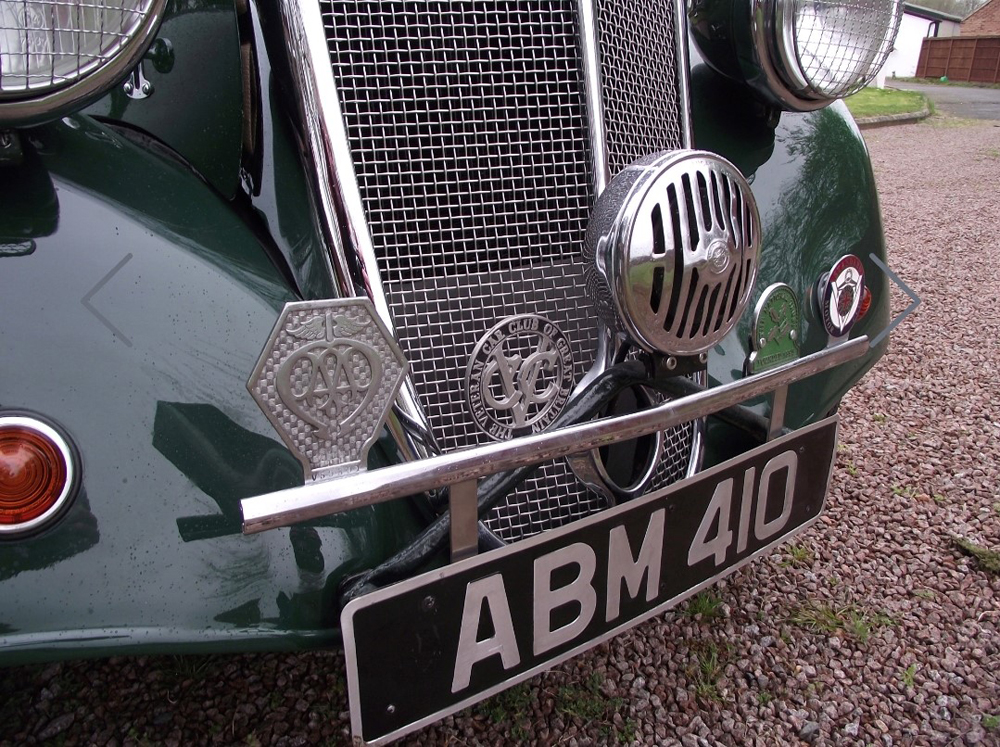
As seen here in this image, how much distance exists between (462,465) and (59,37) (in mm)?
670

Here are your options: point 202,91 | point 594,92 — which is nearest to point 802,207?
point 594,92

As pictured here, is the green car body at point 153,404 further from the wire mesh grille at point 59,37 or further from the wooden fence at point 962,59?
the wooden fence at point 962,59

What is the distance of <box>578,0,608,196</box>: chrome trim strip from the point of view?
128cm

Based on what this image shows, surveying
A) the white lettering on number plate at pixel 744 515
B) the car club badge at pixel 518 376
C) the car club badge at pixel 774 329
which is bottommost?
the white lettering on number plate at pixel 744 515

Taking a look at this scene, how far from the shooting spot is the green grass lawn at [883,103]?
14.2m

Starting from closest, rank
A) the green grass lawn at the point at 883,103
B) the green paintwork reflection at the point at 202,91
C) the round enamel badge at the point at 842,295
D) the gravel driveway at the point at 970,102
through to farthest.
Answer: the green paintwork reflection at the point at 202,91 → the round enamel badge at the point at 842,295 → the green grass lawn at the point at 883,103 → the gravel driveway at the point at 970,102

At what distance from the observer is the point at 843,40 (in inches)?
57.2

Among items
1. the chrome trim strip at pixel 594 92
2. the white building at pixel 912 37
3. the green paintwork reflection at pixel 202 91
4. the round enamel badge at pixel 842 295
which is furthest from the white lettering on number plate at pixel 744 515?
the white building at pixel 912 37

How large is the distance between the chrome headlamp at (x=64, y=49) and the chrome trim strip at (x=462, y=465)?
0.53 meters

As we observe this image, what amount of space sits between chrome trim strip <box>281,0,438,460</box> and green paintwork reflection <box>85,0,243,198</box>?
249 mm

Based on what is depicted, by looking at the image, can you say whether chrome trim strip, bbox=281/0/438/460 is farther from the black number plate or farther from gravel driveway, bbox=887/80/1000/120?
gravel driveway, bbox=887/80/1000/120

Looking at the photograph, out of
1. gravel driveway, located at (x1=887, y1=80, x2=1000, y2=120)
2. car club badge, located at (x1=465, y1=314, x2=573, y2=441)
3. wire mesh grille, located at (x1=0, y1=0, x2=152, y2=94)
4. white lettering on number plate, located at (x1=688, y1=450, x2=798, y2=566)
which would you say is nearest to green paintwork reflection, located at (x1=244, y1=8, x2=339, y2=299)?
car club badge, located at (x1=465, y1=314, x2=573, y2=441)

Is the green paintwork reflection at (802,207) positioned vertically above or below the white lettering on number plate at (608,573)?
above

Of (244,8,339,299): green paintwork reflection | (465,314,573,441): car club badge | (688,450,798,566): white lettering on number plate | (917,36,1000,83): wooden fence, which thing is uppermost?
(244,8,339,299): green paintwork reflection
